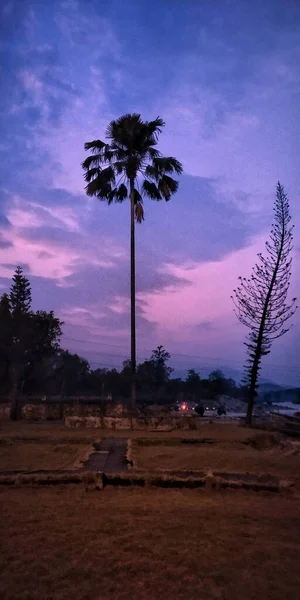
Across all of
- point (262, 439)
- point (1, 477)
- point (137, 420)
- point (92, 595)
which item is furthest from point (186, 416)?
point (92, 595)

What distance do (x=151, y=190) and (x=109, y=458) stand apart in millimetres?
12792

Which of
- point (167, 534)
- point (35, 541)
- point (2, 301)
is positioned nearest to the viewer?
point (35, 541)

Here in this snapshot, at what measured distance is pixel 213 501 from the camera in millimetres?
7000

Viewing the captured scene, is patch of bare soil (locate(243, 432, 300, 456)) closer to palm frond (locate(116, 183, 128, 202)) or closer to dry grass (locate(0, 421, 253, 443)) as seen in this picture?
dry grass (locate(0, 421, 253, 443))

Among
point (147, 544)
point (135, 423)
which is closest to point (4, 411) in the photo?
point (135, 423)

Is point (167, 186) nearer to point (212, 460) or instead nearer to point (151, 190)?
point (151, 190)

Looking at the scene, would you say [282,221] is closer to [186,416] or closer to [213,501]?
[186,416]

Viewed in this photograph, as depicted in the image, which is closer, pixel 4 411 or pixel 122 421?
pixel 122 421

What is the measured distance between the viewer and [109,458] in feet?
35.3

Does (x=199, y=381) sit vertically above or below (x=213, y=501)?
above

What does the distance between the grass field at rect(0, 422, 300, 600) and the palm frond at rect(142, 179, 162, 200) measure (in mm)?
15001

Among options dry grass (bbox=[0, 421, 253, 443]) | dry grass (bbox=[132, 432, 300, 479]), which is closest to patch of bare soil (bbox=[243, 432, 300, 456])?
dry grass (bbox=[0, 421, 253, 443])

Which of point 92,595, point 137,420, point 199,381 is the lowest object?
point 92,595

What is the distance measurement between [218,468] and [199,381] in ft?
150
